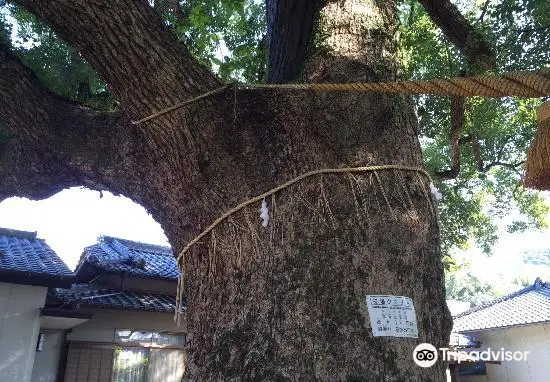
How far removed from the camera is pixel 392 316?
157 centimetres

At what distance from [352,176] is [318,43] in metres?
0.89

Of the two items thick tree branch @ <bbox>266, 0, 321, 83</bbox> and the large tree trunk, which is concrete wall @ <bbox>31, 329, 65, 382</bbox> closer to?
the large tree trunk

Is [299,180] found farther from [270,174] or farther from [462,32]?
[462,32]

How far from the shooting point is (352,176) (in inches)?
71.8

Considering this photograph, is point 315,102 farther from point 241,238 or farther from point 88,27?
point 88,27

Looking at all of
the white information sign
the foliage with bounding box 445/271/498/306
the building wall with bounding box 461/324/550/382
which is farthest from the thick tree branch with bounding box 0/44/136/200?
the foliage with bounding box 445/271/498/306

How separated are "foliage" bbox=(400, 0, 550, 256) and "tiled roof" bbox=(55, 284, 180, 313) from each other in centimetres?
450

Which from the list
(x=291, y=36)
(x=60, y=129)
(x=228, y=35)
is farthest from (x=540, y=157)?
(x=228, y=35)

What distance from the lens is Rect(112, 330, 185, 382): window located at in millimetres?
6535

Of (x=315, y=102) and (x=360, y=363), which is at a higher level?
(x=315, y=102)

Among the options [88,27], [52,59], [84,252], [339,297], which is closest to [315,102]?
[339,297]

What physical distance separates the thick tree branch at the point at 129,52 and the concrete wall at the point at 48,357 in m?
5.42

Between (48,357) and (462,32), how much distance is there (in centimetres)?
639

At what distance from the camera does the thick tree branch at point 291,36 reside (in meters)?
2.40
